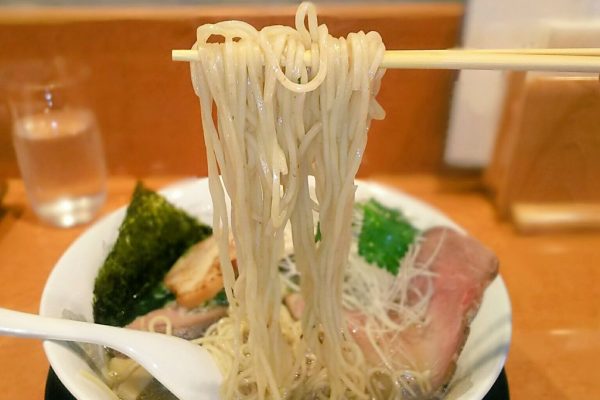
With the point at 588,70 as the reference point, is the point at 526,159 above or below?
below

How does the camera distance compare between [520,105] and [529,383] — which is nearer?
[529,383]

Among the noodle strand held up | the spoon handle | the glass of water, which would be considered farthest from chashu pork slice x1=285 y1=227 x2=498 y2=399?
the glass of water

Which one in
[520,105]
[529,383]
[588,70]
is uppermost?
[588,70]

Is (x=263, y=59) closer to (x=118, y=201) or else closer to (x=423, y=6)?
(x=423, y=6)

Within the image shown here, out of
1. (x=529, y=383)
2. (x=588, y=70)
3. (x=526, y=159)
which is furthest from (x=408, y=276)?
(x=588, y=70)

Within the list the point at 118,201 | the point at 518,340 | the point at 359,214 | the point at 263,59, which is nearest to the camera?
the point at 263,59

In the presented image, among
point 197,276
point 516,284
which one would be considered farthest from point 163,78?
point 516,284

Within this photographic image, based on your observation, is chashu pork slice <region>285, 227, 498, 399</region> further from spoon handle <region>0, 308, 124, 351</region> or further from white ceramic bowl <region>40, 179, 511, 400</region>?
spoon handle <region>0, 308, 124, 351</region>
